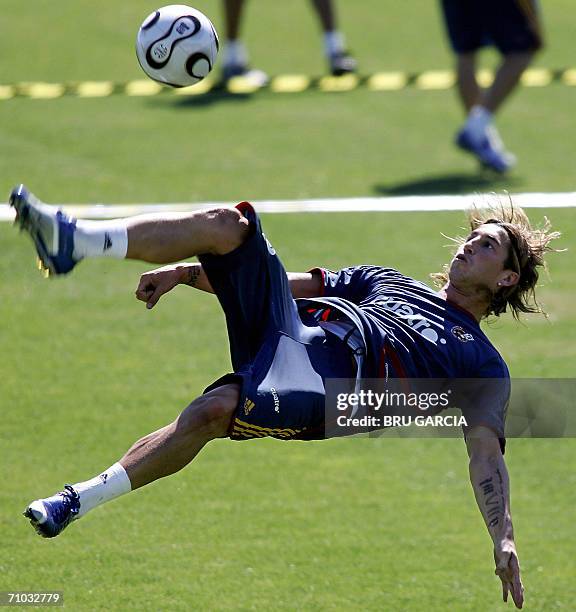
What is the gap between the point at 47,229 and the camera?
5.39 meters

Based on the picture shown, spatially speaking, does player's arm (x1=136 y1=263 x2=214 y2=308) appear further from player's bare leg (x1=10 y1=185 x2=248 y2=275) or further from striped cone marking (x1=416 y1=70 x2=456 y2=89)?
striped cone marking (x1=416 y1=70 x2=456 y2=89)

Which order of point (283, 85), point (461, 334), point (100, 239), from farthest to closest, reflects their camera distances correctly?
point (283, 85) < point (461, 334) < point (100, 239)

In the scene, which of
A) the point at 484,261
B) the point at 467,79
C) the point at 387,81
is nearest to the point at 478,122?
the point at 467,79

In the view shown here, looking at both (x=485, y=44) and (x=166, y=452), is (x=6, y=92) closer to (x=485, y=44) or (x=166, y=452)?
(x=485, y=44)

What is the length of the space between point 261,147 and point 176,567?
23.7 ft

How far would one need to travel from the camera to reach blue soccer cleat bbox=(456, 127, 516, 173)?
12.6m

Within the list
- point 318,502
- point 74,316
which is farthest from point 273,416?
point 74,316

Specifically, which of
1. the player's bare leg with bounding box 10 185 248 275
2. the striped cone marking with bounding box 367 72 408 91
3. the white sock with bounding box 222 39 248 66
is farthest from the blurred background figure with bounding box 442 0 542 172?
the player's bare leg with bounding box 10 185 248 275

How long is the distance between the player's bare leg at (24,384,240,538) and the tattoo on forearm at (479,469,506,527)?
1.17 m

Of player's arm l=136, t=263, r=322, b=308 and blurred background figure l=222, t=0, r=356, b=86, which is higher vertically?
player's arm l=136, t=263, r=322, b=308

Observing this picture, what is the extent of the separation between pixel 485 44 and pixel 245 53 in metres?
3.84

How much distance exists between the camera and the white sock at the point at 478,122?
1251 centimetres

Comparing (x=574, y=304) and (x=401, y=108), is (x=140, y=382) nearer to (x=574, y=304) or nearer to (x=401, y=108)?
(x=574, y=304)

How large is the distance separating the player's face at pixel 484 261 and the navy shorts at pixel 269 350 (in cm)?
80
